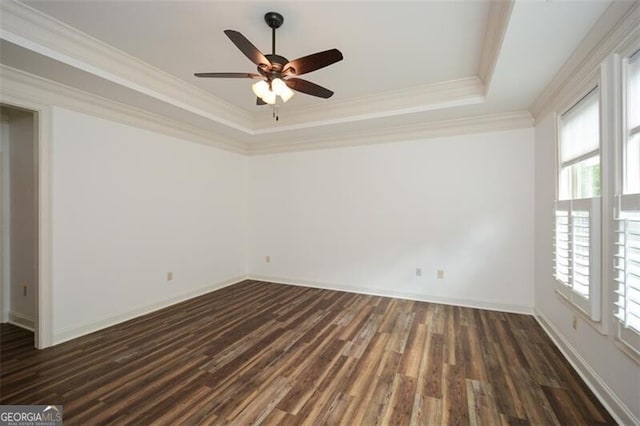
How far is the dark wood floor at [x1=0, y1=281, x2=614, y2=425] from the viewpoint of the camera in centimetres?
181

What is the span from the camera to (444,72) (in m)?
3.07

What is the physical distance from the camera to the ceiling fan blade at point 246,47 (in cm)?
173

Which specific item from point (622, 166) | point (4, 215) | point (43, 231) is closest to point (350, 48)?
point (622, 166)

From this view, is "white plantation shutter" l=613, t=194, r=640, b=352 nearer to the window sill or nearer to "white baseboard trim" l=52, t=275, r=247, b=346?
the window sill

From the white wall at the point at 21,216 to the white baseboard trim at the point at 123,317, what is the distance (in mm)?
740

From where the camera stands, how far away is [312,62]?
6.63ft

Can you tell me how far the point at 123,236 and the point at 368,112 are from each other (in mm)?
3687

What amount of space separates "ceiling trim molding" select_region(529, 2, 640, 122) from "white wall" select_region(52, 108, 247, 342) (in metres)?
4.67

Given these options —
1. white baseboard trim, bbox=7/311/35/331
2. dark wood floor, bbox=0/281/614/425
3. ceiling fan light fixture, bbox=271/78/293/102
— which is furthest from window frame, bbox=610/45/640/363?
white baseboard trim, bbox=7/311/35/331

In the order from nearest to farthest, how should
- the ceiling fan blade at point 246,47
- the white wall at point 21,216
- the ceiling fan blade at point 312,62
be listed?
the ceiling fan blade at point 246,47
the ceiling fan blade at point 312,62
the white wall at point 21,216

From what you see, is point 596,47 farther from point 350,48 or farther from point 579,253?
point 350,48

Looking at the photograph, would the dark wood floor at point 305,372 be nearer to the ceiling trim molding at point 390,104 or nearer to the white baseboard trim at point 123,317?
the white baseboard trim at point 123,317

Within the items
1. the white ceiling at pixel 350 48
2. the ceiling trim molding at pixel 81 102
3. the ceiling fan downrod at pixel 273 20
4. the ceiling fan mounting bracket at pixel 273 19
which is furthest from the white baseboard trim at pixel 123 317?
the ceiling fan mounting bracket at pixel 273 19

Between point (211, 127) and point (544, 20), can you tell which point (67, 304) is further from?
point (544, 20)
